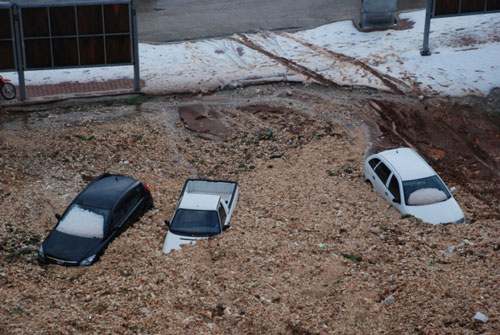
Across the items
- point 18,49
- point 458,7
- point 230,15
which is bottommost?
point 18,49

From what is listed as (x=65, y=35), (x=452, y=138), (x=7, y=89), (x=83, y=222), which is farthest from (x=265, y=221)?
(x=7, y=89)

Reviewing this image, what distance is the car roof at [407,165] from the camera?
14.8 meters

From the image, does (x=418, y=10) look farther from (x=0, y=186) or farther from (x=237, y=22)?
(x=0, y=186)

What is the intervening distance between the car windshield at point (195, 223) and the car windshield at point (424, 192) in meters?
4.85

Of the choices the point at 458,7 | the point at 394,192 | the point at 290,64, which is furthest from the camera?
the point at 290,64

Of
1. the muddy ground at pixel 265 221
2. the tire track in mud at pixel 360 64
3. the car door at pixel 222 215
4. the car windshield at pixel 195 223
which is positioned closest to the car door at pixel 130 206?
the muddy ground at pixel 265 221

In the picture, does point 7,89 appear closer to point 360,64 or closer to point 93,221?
point 93,221

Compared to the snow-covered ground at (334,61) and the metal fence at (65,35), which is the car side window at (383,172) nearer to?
the snow-covered ground at (334,61)

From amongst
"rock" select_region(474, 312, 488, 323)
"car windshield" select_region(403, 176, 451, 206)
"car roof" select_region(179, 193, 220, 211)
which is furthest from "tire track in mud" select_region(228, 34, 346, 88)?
"rock" select_region(474, 312, 488, 323)

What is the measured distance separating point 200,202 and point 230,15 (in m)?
17.3

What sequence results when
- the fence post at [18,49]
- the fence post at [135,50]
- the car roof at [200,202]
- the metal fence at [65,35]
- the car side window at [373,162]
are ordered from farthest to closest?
the fence post at [135,50]
the metal fence at [65,35]
the fence post at [18,49]
the car side window at [373,162]
the car roof at [200,202]

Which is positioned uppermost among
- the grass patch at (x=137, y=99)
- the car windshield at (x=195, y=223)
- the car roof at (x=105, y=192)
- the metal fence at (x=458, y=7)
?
the metal fence at (x=458, y=7)

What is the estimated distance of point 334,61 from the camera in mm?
23562

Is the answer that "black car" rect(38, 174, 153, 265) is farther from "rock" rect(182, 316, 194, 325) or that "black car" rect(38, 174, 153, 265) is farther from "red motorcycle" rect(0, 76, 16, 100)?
"red motorcycle" rect(0, 76, 16, 100)
